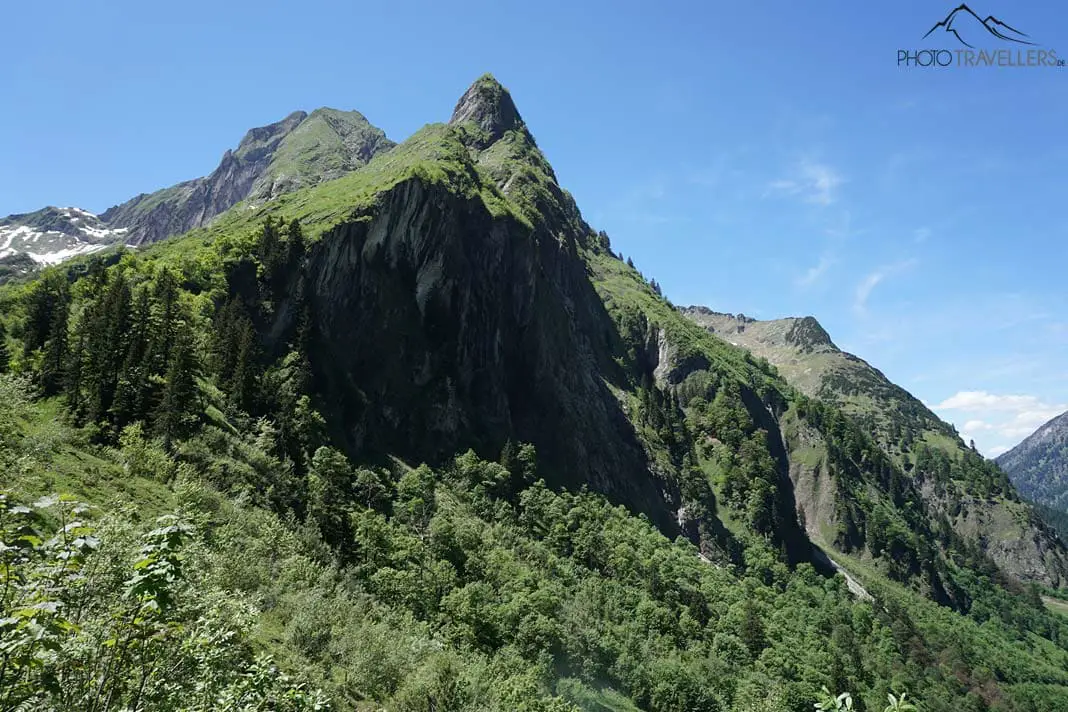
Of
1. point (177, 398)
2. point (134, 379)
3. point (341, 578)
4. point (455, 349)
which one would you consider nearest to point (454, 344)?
point (455, 349)

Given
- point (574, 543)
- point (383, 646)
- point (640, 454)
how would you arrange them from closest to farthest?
1. point (383, 646)
2. point (574, 543)
3. point (640, 454)

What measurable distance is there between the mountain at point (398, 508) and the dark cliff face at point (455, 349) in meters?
0.67

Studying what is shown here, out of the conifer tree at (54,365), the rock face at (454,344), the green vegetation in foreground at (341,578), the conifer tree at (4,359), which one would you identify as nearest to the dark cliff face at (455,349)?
the rock face at (454,344)

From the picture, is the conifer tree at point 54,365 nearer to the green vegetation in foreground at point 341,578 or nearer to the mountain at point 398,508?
the green vegetation in foreground at point 341,578

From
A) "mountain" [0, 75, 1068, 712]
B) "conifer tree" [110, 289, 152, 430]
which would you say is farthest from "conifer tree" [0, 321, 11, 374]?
"conifer tree" [110, 289, 152, 430]

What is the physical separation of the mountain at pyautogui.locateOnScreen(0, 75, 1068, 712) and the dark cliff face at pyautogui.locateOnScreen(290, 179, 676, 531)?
67 cm

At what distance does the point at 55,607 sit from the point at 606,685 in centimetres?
8102

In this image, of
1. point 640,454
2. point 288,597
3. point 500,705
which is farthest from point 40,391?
point 640,454

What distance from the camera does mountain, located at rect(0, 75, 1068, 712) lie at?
42.4ft

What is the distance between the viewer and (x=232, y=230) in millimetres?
136500

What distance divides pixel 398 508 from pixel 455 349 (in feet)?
148

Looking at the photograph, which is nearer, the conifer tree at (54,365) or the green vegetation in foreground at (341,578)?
the green vegetation in foreground at (341,578)

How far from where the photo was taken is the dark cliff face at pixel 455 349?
105 metres

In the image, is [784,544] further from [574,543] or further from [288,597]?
[288,597]
